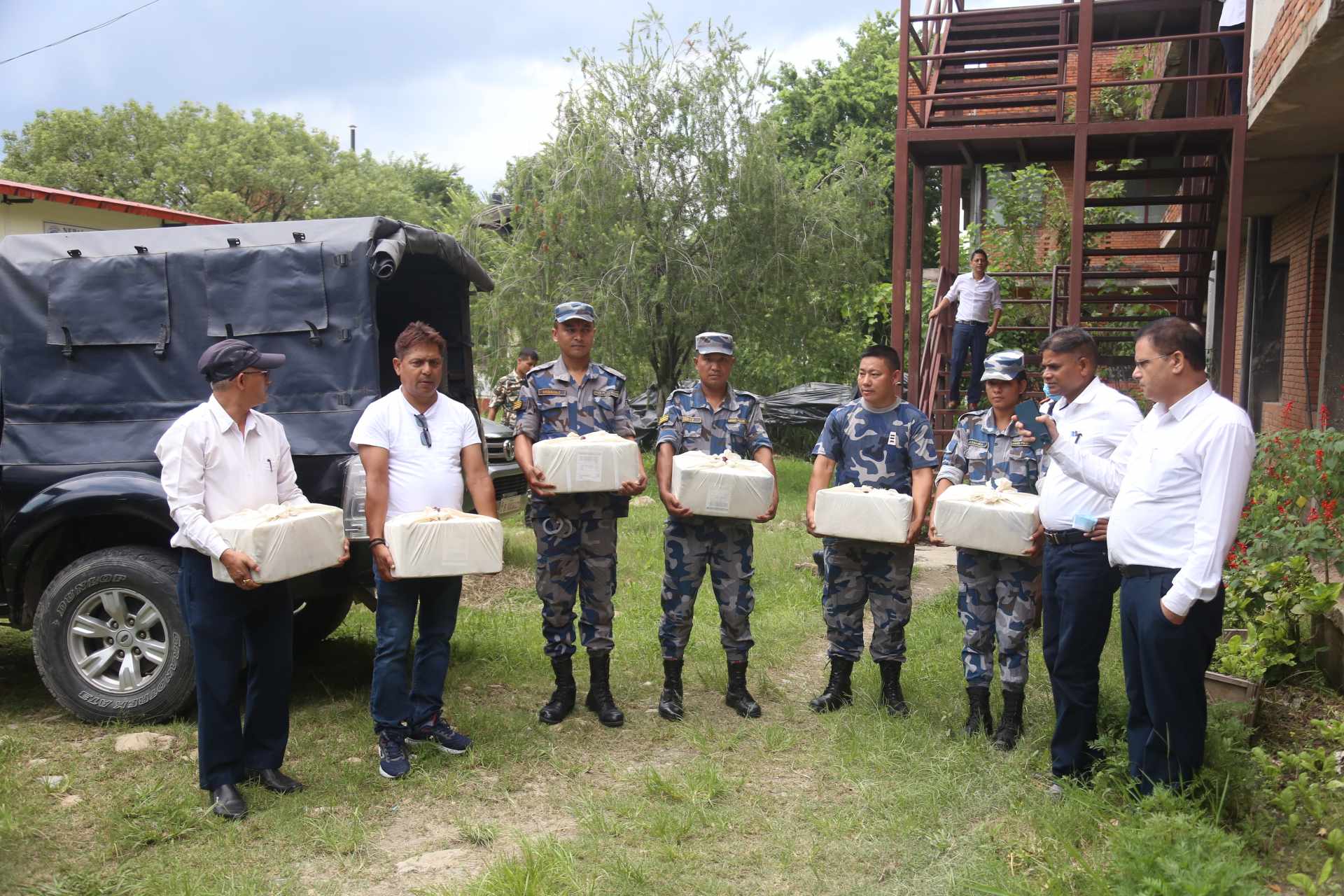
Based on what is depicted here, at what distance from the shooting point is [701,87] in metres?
14.7

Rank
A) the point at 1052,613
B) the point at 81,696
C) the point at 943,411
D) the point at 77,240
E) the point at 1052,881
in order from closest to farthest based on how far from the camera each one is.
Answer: the point at 1052,881 → the point at 1052,613 → the point at 81,696 → the point at 77,240 → the point at 943,411

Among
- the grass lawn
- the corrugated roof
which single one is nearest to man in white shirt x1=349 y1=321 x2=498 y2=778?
the grass lawn

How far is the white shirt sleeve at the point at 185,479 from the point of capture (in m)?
3.83

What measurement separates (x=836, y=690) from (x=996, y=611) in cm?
102

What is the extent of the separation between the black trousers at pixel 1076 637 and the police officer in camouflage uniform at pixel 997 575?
0.30 metres

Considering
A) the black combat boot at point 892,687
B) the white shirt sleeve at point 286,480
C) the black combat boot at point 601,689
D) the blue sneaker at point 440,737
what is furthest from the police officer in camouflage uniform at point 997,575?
the white shirt sleeve at point 286,480

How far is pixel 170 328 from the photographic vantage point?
5207mm

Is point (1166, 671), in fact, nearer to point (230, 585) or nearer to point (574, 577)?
point (574, 577)

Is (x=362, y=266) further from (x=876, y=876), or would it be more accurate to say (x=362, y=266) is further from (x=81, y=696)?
(x=876, y=876)

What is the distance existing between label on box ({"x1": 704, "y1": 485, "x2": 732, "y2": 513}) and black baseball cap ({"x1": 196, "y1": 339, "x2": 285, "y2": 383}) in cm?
206

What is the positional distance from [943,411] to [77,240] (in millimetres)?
7699

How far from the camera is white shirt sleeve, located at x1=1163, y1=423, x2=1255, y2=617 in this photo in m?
3.26

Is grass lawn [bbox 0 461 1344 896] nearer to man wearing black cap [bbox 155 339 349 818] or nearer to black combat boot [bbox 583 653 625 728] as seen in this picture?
black combat boot [bbox 583 653 625 728]

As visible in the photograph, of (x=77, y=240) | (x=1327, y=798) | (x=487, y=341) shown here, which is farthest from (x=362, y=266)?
(x=487, y=341)
